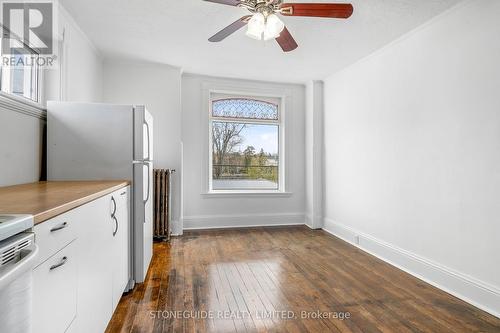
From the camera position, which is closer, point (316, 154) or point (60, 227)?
point (60, 227)

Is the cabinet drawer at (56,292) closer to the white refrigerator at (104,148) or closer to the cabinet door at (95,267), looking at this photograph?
the cabinet door at (95,267)

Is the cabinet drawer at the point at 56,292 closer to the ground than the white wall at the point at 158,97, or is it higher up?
closer to the ground

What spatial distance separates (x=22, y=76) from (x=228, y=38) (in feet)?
6.47

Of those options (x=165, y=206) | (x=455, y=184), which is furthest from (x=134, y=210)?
(x=455, y=184)

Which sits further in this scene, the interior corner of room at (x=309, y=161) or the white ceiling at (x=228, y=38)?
the white ceiling at (x=228, y=38)

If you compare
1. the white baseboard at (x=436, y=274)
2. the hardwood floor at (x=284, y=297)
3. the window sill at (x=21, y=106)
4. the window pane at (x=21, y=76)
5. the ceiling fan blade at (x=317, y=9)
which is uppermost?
the ceiling fan blade at (x=317, y=9)

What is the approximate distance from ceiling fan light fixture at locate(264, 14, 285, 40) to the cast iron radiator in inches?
97.0

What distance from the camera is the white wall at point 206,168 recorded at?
447cm

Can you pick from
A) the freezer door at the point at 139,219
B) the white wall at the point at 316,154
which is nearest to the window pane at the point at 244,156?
the white wall at the point at 316,154

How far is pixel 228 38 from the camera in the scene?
10.3 feet

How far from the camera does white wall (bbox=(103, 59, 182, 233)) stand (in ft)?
13.0

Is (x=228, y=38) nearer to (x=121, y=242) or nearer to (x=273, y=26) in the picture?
(x=273, y=26)

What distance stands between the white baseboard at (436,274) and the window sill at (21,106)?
3684mm

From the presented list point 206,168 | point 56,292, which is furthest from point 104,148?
point 206,168
